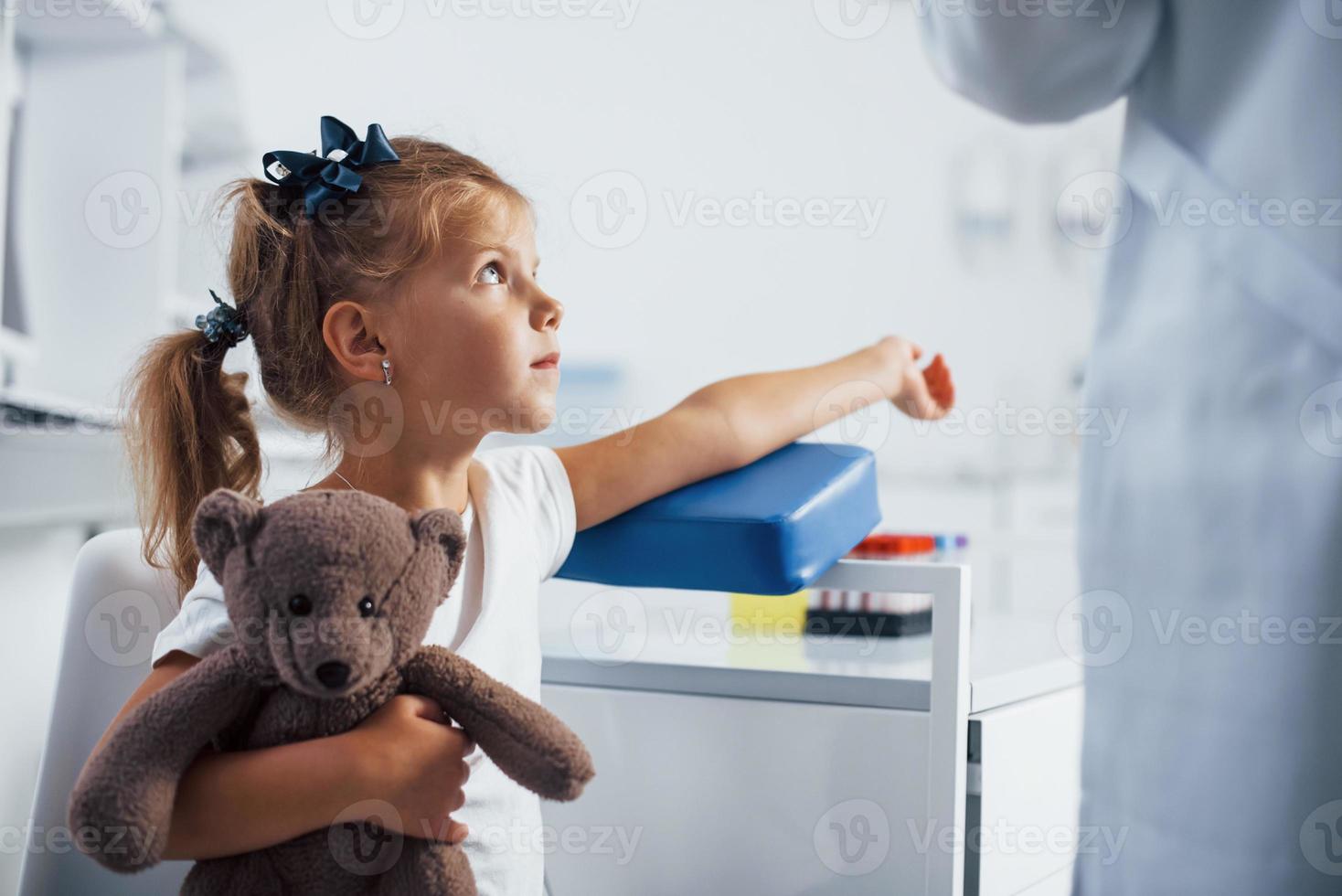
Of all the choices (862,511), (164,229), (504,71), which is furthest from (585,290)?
(862,511)

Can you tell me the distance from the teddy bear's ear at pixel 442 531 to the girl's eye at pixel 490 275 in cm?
28

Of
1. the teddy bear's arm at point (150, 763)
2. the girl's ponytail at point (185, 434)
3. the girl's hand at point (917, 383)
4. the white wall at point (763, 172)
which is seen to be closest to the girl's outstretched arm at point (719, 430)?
the girl's hand at point (917, 383)

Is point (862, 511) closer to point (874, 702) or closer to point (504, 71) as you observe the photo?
point (874, 702)

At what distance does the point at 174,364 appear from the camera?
32.5 inches

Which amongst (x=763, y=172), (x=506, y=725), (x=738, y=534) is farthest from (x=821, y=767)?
(x=763, y=172)

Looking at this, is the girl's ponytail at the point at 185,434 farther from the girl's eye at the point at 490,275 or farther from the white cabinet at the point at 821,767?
the white cabinet at the point at 821,767

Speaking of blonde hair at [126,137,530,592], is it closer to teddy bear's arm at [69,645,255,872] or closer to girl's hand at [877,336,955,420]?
teddy bear's arm at [69,645,255,872]

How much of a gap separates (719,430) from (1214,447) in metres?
0.47

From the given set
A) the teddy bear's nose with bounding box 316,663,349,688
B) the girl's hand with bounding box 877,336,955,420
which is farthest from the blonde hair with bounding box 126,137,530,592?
the girl's hand with bounding box 877,336,955,420

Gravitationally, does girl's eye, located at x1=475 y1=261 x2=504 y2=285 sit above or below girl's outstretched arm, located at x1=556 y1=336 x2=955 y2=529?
above

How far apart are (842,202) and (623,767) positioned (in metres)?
1.75

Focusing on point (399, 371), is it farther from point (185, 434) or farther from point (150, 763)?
point (150, 763)

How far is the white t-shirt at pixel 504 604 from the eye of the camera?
0.77m

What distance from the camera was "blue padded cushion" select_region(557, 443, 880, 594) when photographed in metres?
0.85
